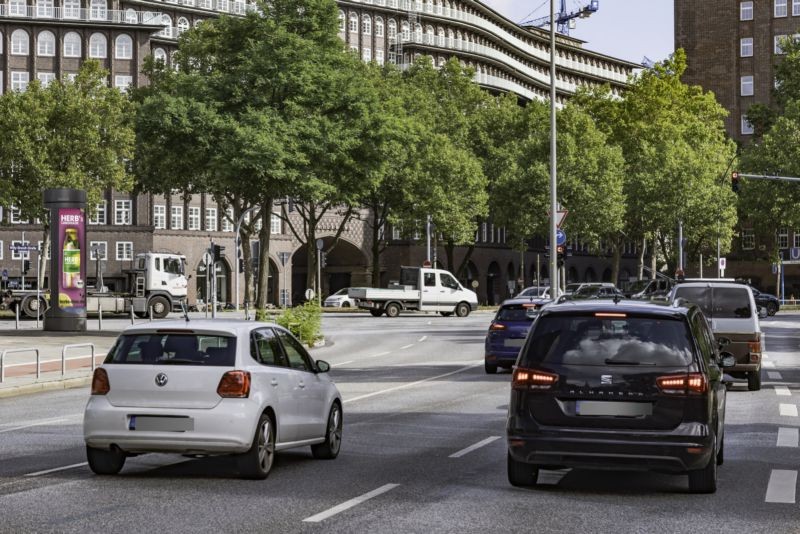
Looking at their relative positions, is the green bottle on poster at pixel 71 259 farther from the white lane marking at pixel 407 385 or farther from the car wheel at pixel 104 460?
the car wheel at pixel 104 460

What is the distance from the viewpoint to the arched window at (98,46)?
89.9 meters

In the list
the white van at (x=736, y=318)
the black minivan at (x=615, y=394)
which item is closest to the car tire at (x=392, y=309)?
the white van at (x=736, y=318)

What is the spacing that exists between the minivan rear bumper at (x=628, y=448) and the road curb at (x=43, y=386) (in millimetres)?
13874

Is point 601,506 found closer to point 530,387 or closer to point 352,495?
point 530,387

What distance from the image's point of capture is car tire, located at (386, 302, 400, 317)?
199 feet

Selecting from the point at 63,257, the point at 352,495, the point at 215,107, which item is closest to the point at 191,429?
the point at 352,495

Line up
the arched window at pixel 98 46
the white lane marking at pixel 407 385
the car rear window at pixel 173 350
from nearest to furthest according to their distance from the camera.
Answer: the car rear window at pixel 173 350
the white lane marking at pixel 407 385
the arched window at pixel 98 46

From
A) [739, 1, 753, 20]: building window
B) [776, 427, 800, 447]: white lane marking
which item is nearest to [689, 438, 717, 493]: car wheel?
[776, 427, 800, 447]: white lane marking

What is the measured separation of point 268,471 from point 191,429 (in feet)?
2.82

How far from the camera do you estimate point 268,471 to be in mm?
11094

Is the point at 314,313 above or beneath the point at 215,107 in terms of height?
beneath

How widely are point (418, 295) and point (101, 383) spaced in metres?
50.3

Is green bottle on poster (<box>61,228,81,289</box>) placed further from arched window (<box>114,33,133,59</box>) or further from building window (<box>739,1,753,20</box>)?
building window (<box>739,1,753,20</box>)

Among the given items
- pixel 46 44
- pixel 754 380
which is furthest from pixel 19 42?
pixel 754 380
